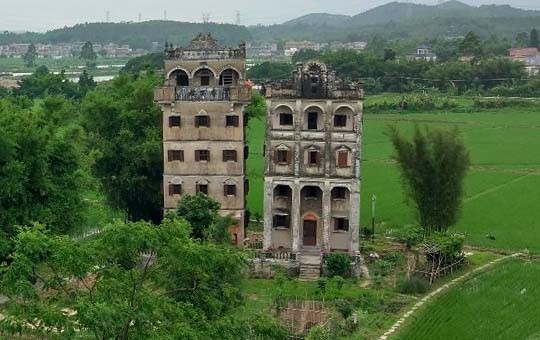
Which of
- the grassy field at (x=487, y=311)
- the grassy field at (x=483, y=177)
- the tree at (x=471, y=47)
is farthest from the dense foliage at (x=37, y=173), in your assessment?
the tree at (x=471, y=47)

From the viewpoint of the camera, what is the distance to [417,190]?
136 ft

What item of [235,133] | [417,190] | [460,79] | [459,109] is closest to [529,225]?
[417,190]

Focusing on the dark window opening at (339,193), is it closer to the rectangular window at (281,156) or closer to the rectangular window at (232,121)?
the rectangular window at (281,156)

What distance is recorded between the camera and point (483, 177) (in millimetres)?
62875

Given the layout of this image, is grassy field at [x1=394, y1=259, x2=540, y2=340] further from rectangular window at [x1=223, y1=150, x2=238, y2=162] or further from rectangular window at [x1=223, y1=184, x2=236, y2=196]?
rectangular window at [x1=223, y1=150, x2=238, y2=162]

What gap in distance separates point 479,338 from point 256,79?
107 m

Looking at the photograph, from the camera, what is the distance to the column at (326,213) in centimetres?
3916

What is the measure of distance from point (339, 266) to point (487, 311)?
7.72 m

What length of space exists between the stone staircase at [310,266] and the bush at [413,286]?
4531 millimetres

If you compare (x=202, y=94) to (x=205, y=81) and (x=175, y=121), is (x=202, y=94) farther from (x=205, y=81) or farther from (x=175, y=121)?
(x=175, y=121)

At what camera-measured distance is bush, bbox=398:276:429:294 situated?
34.7m

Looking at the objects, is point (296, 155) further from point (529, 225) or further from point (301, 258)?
point (529, 225)

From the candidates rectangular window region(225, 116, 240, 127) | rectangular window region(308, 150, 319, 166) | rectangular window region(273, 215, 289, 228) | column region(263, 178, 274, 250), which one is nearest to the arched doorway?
rectangular window region(273, 215, 289, 228)

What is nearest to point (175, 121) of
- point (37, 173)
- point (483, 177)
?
point (37, 173)
